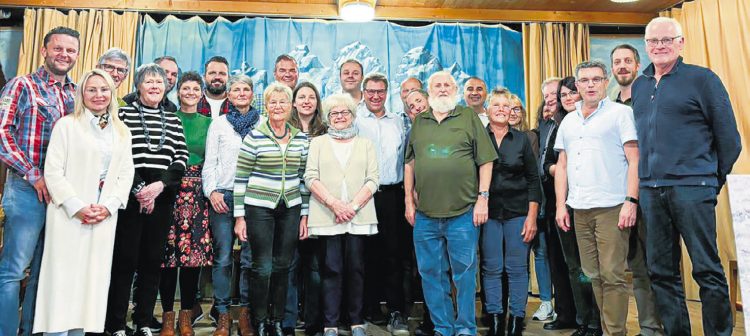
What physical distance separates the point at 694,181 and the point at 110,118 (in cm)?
260

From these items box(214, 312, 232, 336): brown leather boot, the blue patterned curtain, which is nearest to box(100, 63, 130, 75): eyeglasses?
box(214, 312, 232, 336): brown leather boot

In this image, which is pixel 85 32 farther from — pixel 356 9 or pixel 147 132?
pixel 147 132

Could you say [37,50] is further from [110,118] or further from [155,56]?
[110,118]

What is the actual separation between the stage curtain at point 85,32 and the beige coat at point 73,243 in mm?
2494

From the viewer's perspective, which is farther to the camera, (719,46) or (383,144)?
(719,46)

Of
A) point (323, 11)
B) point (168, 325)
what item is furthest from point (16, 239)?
point (323, 11)

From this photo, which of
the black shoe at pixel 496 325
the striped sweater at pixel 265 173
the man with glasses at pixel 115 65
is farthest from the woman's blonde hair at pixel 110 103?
the black shoe at pixel 496 325

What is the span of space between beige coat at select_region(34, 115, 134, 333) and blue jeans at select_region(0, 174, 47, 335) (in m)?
0.08

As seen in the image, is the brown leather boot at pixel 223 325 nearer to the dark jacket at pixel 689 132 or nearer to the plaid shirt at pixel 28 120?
the plaid shirt at pixel 28 120

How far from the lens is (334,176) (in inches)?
102

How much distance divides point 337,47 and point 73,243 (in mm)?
3251

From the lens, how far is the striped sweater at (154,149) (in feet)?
Result: 8.00

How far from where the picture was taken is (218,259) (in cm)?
267

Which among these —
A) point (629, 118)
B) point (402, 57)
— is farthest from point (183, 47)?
point (629, 118)
